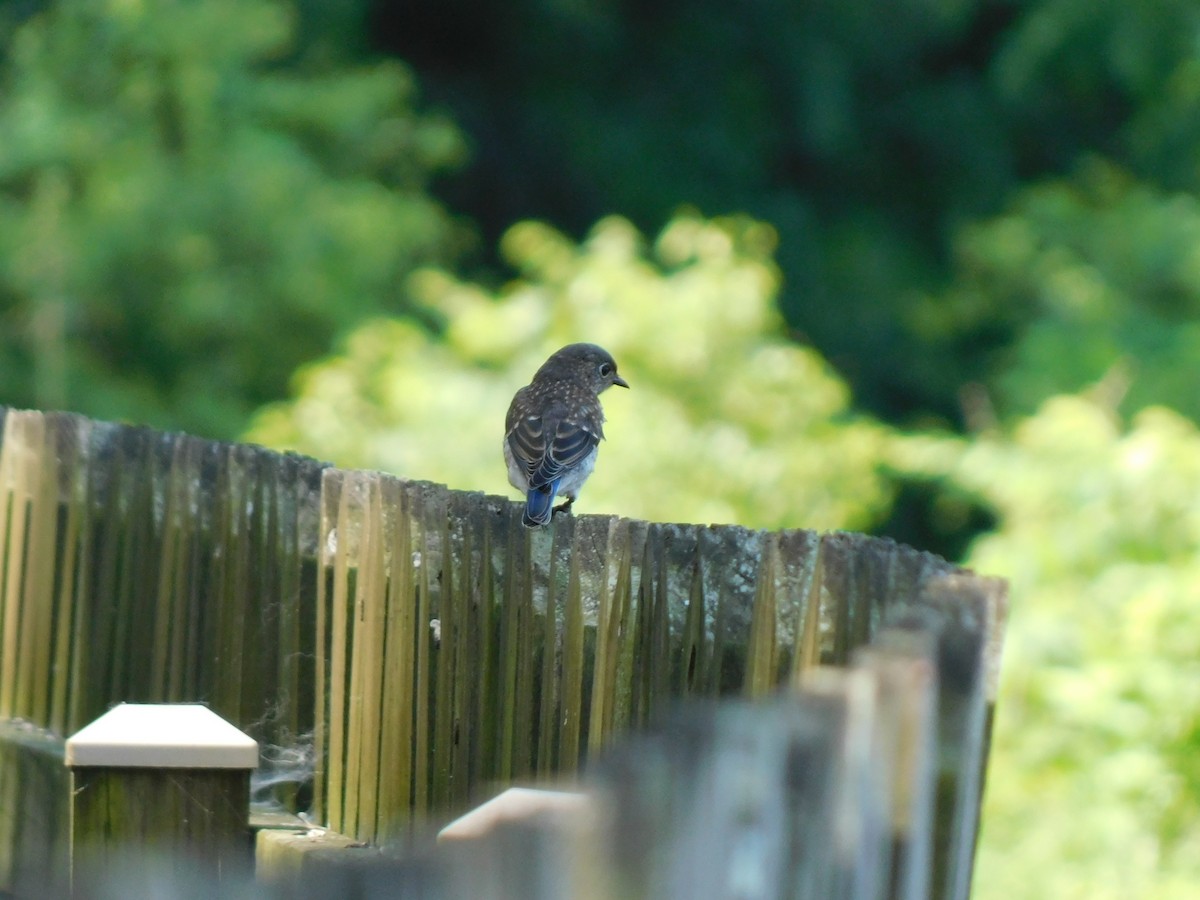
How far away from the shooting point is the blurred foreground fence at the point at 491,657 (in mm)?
1745

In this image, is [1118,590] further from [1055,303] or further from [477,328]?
[1055,303]

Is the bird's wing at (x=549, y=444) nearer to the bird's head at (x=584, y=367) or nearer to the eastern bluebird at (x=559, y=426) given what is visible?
the eastern bluebird at (x=559, y=426)

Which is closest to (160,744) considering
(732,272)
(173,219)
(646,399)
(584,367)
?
(584,367)

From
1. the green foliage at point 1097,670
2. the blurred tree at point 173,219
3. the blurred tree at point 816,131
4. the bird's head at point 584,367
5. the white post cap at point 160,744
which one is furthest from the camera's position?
the blurred tree at point 816,131

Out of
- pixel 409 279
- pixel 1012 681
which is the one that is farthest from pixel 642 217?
pixel 1012 681

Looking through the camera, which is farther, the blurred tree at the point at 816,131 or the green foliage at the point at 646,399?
the blurred tree at the point at 816,131

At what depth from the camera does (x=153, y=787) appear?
270 centimetres

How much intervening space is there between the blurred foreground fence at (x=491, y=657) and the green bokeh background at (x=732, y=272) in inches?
178

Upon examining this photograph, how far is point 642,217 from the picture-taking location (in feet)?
65.3

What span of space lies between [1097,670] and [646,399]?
397 cm

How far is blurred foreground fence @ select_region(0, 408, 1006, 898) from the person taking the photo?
1.75m

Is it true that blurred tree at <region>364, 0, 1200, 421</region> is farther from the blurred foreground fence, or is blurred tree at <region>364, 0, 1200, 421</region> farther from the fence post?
the fence post

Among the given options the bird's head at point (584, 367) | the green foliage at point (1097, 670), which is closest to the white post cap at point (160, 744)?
the bird's head at point (584, 367)

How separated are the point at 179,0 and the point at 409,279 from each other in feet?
10.2
